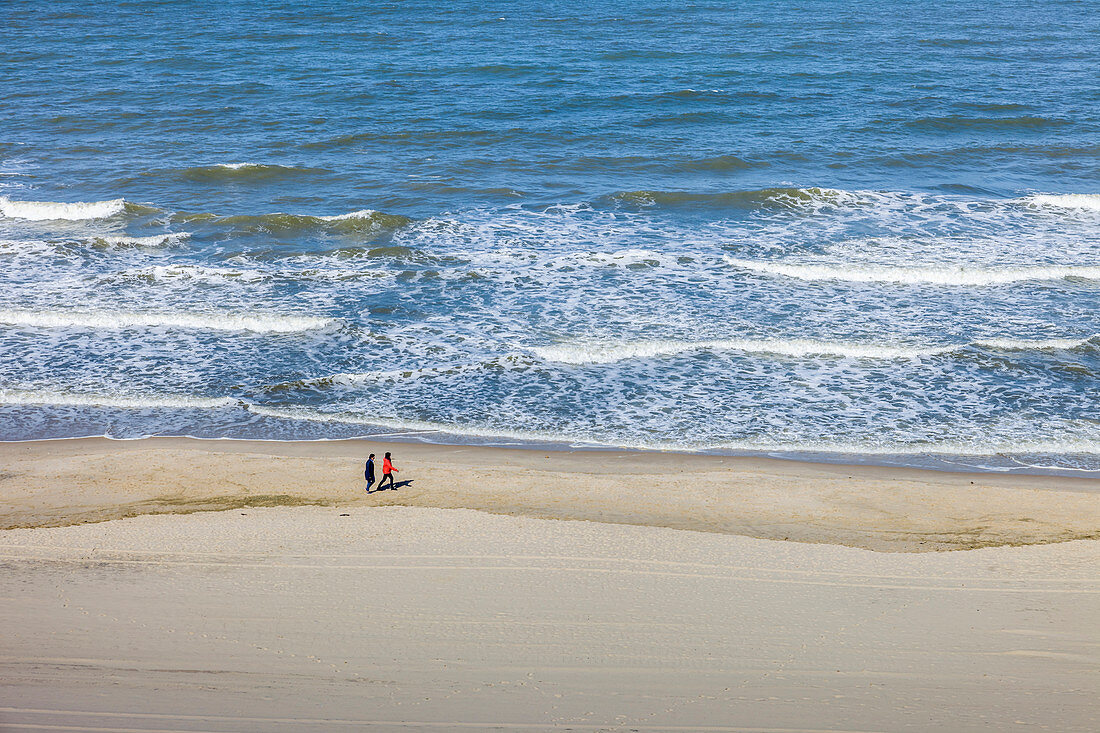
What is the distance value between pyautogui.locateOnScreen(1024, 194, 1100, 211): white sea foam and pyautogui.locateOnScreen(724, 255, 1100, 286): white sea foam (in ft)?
13.7

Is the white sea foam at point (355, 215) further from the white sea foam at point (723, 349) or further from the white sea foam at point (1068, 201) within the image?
the white sea foam at point (1068, 201)

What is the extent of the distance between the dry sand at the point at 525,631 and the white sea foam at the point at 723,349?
5.51 meters

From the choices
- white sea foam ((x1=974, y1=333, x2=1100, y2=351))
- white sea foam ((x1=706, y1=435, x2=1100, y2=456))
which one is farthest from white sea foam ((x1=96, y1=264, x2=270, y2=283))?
white sea foam ((x1=974, y1=333, x2=1100, y2=351))

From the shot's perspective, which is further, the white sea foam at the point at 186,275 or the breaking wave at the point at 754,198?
the breaking wave at the point at 754,198

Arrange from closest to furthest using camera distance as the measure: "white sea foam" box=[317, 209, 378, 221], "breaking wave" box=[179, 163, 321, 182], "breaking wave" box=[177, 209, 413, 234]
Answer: "breaking wave" box=[177, 209, 413, 234] → "white sea foam" box=[317, 209, 378, 221] → "breaking wave" box=[179, 163, 321, 182]

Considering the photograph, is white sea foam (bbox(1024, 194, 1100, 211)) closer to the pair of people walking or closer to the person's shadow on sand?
the person's shadow on sand

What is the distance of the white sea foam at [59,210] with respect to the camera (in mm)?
22109

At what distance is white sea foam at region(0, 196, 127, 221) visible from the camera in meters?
22.1

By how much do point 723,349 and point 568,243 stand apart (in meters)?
6.09

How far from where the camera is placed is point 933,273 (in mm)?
18328

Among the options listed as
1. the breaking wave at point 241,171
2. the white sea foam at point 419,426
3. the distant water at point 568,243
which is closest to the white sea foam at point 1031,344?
the distant water at point 568,243

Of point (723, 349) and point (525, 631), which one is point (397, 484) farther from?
point (723, 349)

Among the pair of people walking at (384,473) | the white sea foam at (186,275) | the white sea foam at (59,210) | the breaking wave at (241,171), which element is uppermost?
the breaking wave at (241,171)

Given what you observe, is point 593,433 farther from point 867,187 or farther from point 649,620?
point 867,187
